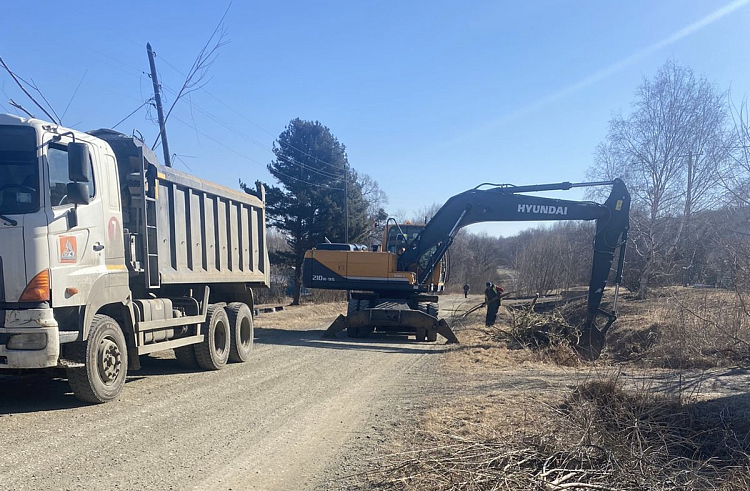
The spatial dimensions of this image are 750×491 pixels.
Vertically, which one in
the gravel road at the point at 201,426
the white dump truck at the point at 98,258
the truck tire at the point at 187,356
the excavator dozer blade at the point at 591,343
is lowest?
the excavator dozer blade at the point at 591,343

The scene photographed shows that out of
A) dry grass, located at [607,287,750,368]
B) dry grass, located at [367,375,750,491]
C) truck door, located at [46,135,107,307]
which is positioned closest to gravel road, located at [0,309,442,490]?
dry grass, located at [367,375,750,491]

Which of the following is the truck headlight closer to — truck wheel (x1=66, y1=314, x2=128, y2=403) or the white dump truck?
the white dump truck

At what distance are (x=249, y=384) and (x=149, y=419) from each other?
89.9 inches

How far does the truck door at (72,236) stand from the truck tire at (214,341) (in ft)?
9.54

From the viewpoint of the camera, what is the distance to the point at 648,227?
25547 mm

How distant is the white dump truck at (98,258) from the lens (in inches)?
223

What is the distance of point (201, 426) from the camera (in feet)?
19.2

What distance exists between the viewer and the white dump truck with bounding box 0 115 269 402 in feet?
18.6

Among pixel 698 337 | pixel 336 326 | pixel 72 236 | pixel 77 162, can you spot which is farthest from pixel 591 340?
pixel 77 162

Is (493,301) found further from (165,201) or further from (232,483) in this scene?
(232,483)

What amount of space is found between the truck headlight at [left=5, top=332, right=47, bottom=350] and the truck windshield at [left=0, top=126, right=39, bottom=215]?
129 cm

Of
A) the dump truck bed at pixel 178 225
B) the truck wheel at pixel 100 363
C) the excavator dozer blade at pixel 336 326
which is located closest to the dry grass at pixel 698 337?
the excavator dozer blade at pixel 336 326

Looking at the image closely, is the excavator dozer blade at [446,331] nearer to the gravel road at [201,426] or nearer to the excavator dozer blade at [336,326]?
the excavator dozer blade at [336,326]

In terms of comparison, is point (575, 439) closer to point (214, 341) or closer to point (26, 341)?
point (26, 341)
